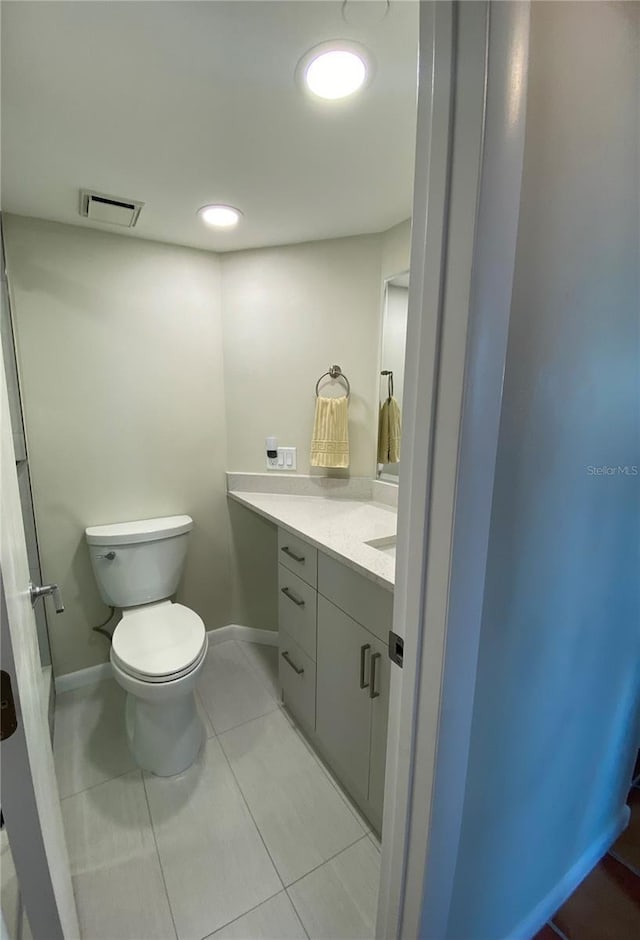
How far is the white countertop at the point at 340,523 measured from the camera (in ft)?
3.81

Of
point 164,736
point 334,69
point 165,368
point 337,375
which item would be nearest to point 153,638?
point 164,736

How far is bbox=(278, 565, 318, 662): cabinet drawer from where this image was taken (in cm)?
147

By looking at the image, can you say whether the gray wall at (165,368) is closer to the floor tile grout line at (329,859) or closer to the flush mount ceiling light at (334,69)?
the flush mount ceiling light at (334,69)

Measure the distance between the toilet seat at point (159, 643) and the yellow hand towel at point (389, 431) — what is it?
3.57 feet

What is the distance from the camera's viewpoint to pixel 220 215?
158cm

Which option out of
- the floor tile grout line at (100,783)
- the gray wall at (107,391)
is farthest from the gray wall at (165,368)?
the floor tile grout line at (100,783)

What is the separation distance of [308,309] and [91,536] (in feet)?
4.74

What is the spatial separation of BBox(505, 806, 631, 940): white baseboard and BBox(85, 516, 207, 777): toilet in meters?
1.13

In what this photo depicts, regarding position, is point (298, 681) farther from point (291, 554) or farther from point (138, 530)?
point (138, 530)

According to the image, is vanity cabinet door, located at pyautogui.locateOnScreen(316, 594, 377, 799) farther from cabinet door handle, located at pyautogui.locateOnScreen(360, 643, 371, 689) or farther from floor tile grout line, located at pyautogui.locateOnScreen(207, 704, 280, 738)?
floor tile grout line, located at pyautogui.locateOnScreen(207, 704, 280, 738)

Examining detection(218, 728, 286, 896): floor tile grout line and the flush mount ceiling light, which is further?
detection(218, 728, 286, 896): floor tile grout line

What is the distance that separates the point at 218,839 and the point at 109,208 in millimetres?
2241

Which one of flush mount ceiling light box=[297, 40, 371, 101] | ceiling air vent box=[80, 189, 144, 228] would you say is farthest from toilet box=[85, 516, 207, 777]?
flush mount ceiling light box=[297, 40, 371, 101]

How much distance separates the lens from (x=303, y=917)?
3.53 ft
